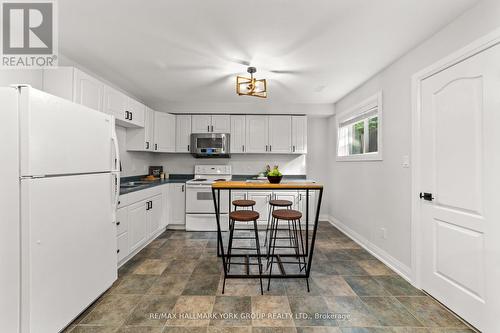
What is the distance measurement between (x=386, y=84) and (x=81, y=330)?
407 centimetres

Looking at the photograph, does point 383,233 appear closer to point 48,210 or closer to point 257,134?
point 257,134

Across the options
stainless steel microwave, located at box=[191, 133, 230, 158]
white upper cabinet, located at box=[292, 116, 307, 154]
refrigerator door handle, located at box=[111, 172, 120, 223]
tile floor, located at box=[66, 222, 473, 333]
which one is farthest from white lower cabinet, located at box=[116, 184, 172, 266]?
white upper cabinet, located at box=[292, 116, 307, 154]

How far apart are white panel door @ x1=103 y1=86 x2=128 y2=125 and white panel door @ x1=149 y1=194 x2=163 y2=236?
1371 millimetres

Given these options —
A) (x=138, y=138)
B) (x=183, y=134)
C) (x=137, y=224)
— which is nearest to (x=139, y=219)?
(x=137, y=224)

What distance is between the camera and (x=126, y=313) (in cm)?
184

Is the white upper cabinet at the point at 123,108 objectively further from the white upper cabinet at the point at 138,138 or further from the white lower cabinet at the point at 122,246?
the white lower cabinet at the point at 122,246

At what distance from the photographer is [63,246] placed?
1605 millimetres

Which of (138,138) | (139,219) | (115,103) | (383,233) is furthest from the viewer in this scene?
(138,138)

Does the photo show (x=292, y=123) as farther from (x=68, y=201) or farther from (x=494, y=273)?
(x=68, y=201)

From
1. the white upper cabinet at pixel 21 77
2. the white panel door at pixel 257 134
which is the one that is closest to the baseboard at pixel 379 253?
the white panel door at pixel 257 134

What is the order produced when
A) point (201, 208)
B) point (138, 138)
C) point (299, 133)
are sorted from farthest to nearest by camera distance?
1. point (299, 133)
2. point (201, 208)
3. point (138, 138)

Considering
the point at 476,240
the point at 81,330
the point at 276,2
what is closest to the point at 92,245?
the point at 81,330

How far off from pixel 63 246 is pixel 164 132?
2.99 metres

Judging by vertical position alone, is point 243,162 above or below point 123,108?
below
